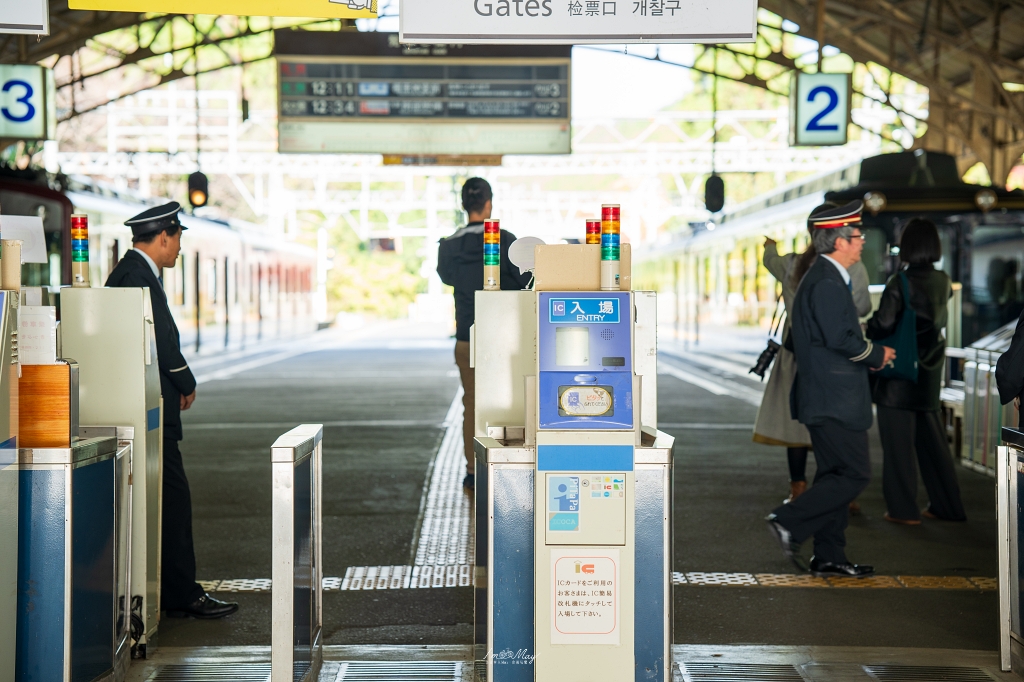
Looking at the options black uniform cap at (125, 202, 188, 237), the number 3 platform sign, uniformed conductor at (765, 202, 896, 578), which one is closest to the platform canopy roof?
the number 3 platform sign

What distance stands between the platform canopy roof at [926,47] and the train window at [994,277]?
3.32 m

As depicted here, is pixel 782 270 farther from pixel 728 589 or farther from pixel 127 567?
pixel 127 567

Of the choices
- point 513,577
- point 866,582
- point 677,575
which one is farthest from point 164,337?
point 866,582

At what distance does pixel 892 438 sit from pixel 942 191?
6.88 m

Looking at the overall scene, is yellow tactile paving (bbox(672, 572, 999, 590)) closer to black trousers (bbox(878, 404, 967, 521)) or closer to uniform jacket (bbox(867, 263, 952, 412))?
black trousers (bbox(878, 404, 967, 521))

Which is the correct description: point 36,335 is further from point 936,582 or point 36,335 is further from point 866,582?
point 936,582

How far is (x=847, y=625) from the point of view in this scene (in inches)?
189

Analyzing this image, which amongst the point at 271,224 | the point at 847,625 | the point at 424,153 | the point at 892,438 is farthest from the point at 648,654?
the point at 271,224

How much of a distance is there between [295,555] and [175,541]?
1335mm

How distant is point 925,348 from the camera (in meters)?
6.83

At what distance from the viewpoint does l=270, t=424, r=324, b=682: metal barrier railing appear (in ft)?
11.5

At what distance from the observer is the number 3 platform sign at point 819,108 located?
1336cm

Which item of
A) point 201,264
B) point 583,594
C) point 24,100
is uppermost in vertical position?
point 24,100

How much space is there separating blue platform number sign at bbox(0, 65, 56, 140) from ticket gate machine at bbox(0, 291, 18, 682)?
33.4ft
